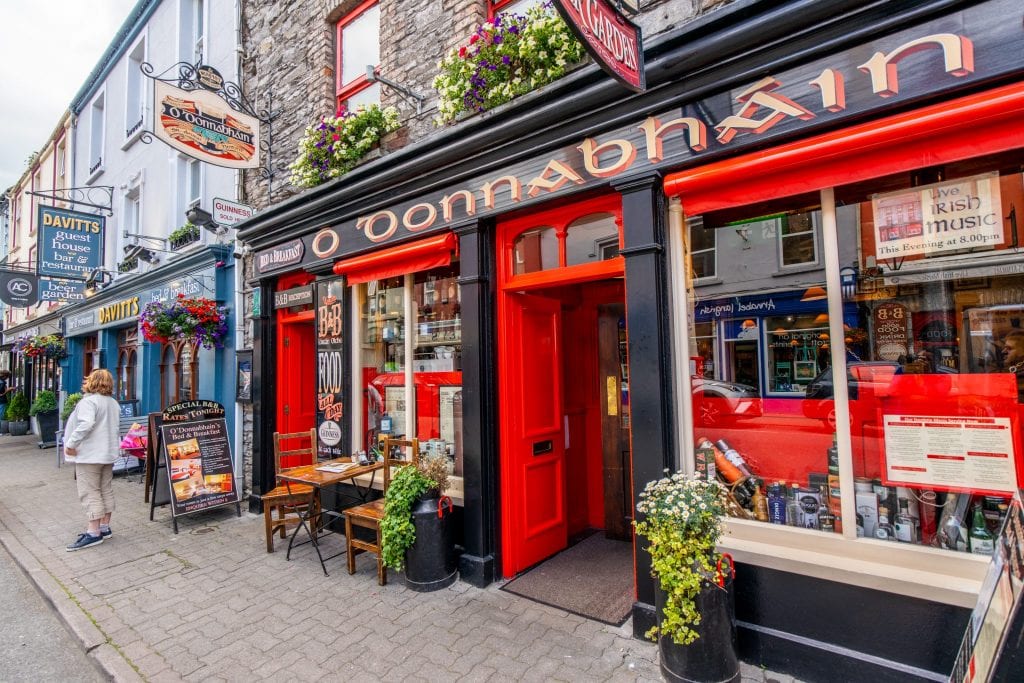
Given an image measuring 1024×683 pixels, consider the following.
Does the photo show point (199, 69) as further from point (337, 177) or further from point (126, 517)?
point (126, 517)

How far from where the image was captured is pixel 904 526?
3.03 m

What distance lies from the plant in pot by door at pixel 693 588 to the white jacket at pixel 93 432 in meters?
6.50

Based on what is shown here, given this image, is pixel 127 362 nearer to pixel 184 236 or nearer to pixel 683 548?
pixel 184 236

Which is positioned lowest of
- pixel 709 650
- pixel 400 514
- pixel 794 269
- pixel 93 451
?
pixel 709 650

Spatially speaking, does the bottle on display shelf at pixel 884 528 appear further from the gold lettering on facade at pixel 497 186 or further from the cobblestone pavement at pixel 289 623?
the gold lettering on facade at pixel 497 186

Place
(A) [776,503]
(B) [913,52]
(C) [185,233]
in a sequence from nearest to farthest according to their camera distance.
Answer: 1. (B) [913,52]
2. (A) [776,503]
3. (C) [185,233]

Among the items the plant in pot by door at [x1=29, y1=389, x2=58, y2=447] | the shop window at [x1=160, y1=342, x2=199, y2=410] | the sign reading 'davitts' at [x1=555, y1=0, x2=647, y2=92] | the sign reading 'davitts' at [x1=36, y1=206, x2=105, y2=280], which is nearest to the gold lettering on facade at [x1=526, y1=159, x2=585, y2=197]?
the sign reading 'davitts' at [x1=555, y1=0, x2=647, y2=92]

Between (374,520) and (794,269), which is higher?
(794,269)

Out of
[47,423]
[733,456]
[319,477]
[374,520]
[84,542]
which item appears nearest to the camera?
[733,456]

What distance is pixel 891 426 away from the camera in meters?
3.12

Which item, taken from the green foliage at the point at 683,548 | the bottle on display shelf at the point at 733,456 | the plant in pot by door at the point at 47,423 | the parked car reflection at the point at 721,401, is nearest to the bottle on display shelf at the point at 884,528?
the bottle on display shelf at the point at 733,456

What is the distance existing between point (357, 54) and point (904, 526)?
7.43 m

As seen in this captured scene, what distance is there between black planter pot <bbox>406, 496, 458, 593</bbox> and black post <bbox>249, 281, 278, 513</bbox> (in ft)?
12.1

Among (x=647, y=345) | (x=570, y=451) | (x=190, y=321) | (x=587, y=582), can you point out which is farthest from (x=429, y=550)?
(x=190, y=321)
